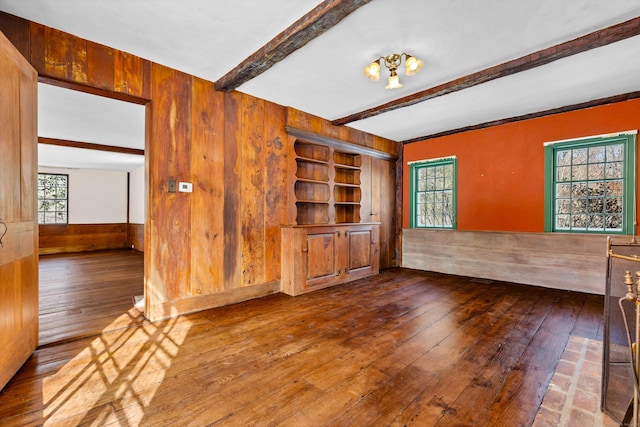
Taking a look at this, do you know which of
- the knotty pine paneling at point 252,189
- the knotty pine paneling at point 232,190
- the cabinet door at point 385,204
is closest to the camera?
the knotty pine paneling at point 232,190

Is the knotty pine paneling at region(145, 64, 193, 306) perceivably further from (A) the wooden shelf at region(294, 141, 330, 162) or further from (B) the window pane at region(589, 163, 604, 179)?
(B) the window pane at region(589, 163, 604, 179)

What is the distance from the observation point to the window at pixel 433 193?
17.3 ft

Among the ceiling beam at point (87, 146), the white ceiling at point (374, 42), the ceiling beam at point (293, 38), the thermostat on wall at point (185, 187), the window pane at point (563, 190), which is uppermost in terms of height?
the white ceiling at point (374, 42)

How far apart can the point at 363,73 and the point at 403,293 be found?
2.80m

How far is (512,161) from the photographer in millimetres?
4535

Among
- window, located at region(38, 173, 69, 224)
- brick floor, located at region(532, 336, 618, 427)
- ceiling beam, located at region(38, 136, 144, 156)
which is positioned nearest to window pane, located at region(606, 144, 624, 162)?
brick floor, located at region(532, 336, 618, 427)

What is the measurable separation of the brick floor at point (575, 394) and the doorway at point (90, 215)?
132 inches

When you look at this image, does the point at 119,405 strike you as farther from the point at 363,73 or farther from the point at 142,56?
the point at 363,73

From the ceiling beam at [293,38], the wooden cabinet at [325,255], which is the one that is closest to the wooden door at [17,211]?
the ceiling beam at [293,38]

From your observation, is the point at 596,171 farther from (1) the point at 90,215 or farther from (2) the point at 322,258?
(1) the point at 90,215

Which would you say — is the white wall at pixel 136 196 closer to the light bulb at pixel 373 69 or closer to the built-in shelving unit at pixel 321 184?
the built-in shelving unit at pixel 321 184

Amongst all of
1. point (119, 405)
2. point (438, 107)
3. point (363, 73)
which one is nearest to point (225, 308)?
point (119, 405)

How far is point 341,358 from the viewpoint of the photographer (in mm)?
2146

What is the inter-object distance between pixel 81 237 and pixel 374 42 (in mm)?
9465
